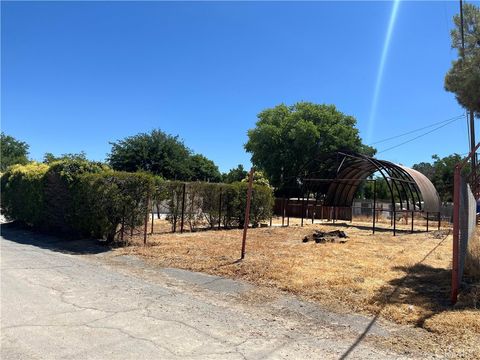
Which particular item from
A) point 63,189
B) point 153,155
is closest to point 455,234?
point 63,189

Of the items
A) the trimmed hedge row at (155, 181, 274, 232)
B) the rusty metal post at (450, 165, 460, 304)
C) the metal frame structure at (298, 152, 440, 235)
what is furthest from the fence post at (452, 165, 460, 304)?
the metal frame structure at (298, 152, 440, 235)

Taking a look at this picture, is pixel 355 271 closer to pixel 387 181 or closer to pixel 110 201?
pixel 110 201

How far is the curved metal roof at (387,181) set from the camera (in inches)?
958

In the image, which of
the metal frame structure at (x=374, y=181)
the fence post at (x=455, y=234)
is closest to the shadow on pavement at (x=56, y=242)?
the fence post at (x=455, y=234)

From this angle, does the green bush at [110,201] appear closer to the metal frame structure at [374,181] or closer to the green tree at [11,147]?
the metal frame structure at [374,181]

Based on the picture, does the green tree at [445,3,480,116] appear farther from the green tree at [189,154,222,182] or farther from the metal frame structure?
the green tree at [189,154,222,182]

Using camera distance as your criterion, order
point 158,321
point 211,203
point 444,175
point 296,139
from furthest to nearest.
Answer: point 444,175
point 296,139
point 211,203
point 158,321

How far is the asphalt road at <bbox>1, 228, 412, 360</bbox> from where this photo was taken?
4922mm

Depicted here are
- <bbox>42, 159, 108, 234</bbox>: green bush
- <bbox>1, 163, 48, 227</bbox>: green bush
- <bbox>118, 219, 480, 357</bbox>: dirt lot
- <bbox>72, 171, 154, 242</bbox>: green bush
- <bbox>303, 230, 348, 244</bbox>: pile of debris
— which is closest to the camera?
<bbox>118, 219, 480, 357</bbox>: dirt lot

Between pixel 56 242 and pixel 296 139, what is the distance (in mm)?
31806

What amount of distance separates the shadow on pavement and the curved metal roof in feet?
→ 47.7

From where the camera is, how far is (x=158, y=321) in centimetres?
598

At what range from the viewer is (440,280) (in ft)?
29.3

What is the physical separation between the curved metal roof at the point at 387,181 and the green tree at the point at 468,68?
12.4 metres
